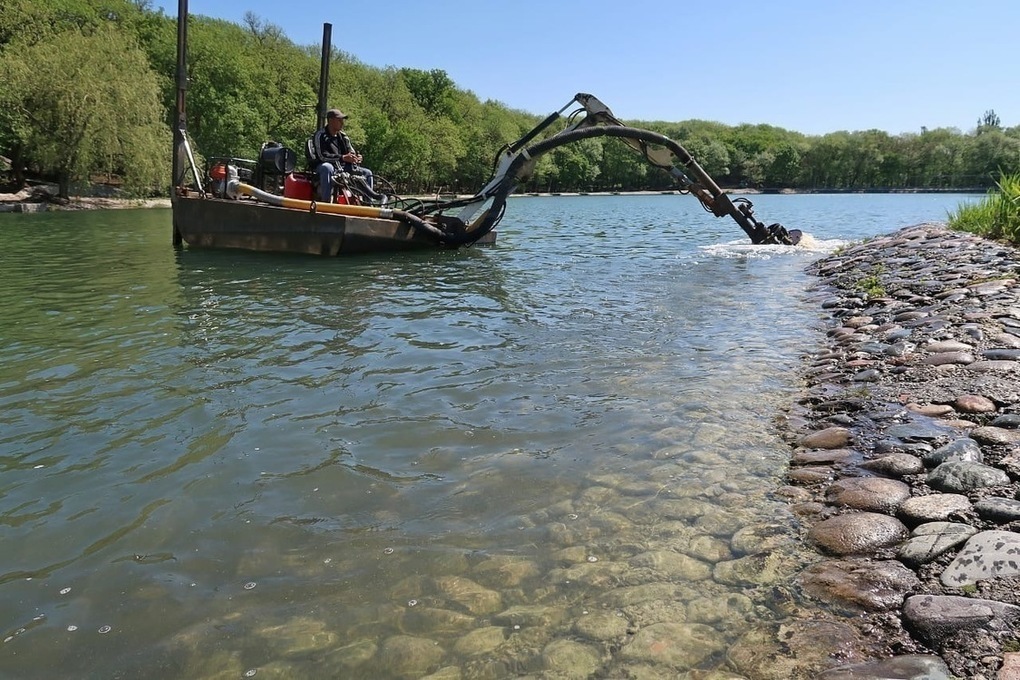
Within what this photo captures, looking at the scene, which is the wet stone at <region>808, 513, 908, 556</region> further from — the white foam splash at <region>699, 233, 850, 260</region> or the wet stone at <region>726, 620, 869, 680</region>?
the white foam splash at <region>699, 233, 850, 260</region>

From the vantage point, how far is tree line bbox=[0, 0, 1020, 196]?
116ft

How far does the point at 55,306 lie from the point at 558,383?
758 centimetres

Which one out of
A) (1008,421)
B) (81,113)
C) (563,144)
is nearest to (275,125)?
(81,113)

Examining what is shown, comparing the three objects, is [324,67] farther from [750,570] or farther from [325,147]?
[750,570]

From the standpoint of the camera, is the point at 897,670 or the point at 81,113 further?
the point at 81,113

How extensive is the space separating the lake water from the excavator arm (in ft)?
26.4

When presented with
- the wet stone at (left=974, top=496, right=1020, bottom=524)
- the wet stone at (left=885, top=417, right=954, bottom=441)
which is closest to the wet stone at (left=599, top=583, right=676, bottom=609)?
the wet stone at (left=974, top=496, right=1020, bottom=524)

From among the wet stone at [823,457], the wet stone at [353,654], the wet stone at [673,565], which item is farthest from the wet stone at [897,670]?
the wet stone at [823,457]

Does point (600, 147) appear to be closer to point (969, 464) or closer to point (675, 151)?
point (675, 151)

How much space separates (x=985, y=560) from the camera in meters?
2.74

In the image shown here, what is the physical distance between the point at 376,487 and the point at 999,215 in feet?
47.7

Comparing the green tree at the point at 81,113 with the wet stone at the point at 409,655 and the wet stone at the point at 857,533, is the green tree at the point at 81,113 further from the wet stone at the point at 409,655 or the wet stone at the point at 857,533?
the wet stone at the point at 857,533

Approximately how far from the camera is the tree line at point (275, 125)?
116 ft

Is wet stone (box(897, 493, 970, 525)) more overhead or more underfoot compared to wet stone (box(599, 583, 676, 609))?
more overhead
